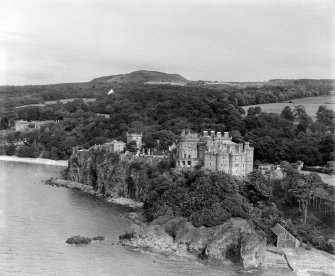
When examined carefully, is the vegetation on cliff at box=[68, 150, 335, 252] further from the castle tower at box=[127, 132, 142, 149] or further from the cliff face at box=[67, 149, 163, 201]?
the castle tower at box=[127, 132, 142, 149]

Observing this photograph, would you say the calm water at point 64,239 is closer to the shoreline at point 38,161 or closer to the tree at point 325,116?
the shoreline at point 38,161

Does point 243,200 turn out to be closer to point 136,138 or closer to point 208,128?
point 136,138

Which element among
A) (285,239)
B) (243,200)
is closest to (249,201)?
(243,200)

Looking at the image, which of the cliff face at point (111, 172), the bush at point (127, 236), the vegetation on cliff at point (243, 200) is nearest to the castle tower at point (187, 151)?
the vegetation on cliff at point (243, 200)

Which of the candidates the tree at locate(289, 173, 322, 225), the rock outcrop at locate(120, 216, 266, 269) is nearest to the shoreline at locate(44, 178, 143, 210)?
the rock outcrop at locate(120, 216, 266, 269)

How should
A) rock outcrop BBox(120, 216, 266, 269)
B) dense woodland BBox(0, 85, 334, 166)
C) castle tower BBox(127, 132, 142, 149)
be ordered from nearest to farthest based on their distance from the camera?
rock outcrop BBox(120, 216, 266, 269) → dense woodland BBox(0, 85, 334, 166) → castle tower BBox(127, 132, 142, 149)
